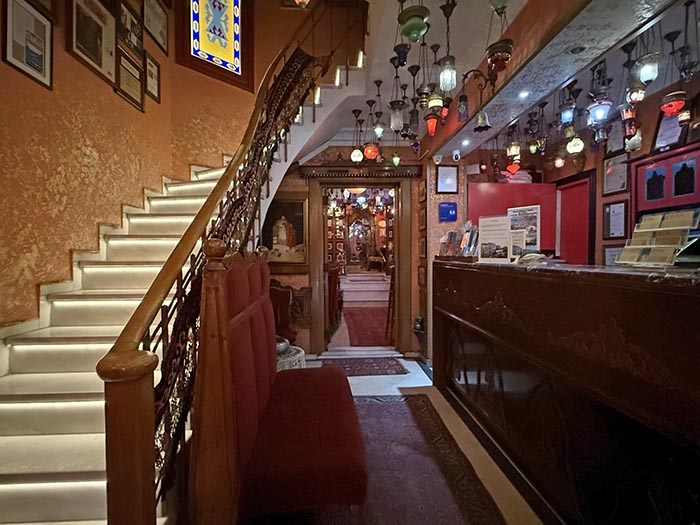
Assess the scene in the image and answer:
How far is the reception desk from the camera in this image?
1014mm

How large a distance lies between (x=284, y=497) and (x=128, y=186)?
10.3ft

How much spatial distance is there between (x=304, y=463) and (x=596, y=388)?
1187 mm

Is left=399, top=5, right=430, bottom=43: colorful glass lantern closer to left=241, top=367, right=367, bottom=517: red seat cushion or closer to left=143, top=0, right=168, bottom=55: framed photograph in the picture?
left=241, top=367, right=367, bottom=517: red seat cushion

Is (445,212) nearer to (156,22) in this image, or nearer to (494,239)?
(494,239)

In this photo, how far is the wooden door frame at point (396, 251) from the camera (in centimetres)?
474

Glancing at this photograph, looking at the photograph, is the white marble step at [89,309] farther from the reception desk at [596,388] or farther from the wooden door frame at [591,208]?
the wooden door frame at [591,208]

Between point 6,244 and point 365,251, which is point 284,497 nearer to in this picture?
point 6,244

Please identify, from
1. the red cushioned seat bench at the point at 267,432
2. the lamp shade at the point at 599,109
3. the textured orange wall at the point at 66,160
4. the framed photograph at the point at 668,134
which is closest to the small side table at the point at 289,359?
the red cushioned seat bench at the point at 267,432

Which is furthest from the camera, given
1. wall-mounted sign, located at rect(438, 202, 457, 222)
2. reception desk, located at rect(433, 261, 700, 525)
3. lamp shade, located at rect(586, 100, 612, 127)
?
wall-mounted sign, located at rect(438, 202, 457, 222)

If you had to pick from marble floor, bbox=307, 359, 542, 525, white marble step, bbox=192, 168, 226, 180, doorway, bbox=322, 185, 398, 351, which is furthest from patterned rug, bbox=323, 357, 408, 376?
white marble step, bbox=192, 168, 226, 180

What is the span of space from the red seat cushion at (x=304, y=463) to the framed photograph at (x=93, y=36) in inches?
122

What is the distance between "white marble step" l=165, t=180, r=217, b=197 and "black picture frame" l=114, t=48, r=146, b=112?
815mm

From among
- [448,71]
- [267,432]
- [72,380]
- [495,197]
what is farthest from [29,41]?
[495,197]

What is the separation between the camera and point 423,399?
3.17 m
